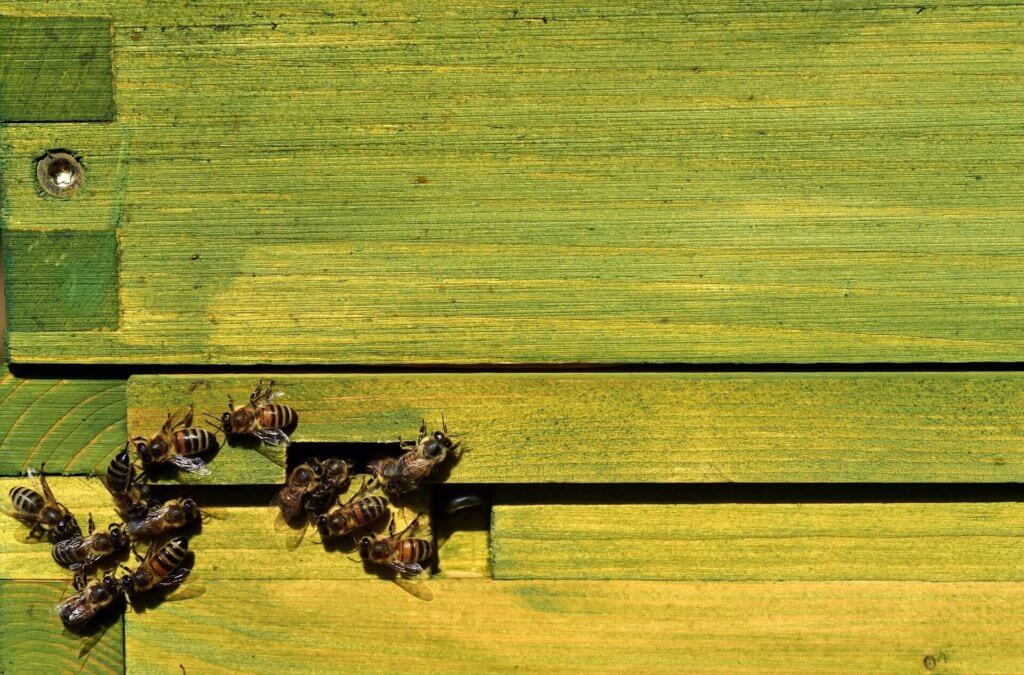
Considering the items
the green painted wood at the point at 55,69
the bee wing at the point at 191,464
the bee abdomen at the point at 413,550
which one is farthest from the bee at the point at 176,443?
the green painted wood at the point at 55,69

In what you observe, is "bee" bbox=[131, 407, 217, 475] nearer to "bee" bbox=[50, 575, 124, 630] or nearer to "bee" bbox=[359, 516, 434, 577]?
"bee" bbox=[50, 575, 124, 630]

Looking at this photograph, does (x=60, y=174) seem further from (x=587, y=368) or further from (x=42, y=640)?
(x=587, y=368)

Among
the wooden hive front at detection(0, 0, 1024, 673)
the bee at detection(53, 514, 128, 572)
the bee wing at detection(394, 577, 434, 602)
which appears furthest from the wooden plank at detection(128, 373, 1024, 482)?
the bee at detection(53, 514, 128, 572)

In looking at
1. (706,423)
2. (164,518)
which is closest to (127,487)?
(164,518)

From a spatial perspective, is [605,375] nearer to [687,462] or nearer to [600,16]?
[687,462]

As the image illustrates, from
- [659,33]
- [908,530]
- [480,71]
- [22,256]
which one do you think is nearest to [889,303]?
[908,530]

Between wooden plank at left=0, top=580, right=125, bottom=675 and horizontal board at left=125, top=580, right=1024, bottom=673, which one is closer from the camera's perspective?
horizontal board at left=125, top=580, right=1024, bottom=673
